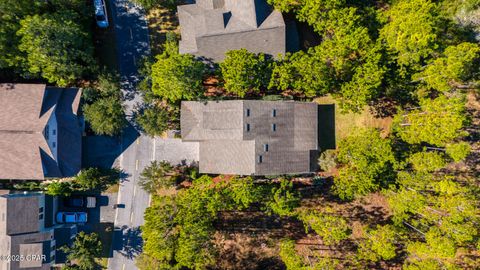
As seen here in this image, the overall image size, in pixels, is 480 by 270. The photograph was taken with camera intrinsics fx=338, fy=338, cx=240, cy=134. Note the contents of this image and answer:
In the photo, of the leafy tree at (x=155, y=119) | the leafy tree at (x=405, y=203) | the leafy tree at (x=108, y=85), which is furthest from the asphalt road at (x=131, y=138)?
the leafy tree at (x=405, y=203)

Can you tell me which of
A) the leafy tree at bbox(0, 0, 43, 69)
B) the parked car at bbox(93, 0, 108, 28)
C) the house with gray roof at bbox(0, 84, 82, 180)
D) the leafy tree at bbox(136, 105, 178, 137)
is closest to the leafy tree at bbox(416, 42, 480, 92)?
the leafy tree at bbox(136, 105, 178, 137)

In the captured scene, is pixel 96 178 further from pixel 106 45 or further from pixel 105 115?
pixel 106 45

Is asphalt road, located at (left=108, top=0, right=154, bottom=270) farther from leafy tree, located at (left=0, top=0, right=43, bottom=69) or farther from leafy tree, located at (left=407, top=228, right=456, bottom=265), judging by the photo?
leafy tree, located at (left=407, top=228, right=456, bottom=265)

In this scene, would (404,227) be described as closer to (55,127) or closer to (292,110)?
(292,110)

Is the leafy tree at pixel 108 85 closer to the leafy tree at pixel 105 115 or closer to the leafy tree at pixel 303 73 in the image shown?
the leafy tree at pixel 105 115

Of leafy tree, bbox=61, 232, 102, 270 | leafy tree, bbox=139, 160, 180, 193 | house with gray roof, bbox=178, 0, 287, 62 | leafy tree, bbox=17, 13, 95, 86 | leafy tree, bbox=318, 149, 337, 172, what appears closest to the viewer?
leafy tree, bbox=17, 13, 95, 86

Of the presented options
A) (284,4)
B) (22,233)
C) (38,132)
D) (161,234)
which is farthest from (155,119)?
(284,4)
